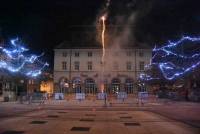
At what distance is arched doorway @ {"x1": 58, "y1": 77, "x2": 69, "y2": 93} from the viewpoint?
98938 mm

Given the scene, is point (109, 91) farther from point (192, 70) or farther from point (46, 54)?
point (192, 70)

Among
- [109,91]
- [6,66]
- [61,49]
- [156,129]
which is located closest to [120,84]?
[109,91]

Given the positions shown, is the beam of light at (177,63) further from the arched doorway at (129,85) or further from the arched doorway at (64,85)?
the arched doorway at (64,85)

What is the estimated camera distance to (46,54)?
346ft

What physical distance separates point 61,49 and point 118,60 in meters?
14.1

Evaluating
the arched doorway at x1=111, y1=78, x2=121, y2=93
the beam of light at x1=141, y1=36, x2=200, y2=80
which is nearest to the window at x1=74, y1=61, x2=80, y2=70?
the arched doorway at x1=111, y1=78, x2=121, y2=93

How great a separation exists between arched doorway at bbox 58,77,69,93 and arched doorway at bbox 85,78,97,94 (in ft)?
15.2

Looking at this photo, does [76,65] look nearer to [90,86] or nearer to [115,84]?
[90,86]

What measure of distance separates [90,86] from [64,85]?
244 inches

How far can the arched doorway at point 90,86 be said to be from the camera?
99238mm

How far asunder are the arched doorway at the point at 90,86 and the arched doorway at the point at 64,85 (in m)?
4.63

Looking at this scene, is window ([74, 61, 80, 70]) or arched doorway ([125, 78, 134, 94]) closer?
arched doorway ([125, 78, 134, 94])

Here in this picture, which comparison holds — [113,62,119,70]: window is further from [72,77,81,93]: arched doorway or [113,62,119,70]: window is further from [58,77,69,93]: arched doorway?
[58,77,69,93]: arched doorway

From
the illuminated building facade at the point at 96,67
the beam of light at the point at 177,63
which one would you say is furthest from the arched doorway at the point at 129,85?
the beam of light at the point at 177,63
